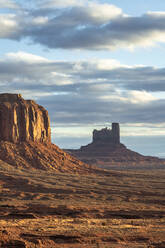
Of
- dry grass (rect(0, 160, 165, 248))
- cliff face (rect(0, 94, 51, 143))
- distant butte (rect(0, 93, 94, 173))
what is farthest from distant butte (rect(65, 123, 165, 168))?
dry grass (rect(0, 160, 165, 248))

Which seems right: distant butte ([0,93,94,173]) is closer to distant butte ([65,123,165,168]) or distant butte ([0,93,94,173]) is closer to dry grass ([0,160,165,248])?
dry grass ([0,160,165,248])

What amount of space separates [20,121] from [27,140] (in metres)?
4.97

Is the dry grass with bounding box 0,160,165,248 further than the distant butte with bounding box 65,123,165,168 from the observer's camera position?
No

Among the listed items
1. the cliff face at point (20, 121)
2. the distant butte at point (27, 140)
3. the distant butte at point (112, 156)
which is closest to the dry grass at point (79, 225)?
the distant butte at point (27, 140)

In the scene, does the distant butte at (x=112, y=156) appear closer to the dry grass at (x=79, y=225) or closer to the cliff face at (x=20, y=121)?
the cliff face at (x=20, y=121)

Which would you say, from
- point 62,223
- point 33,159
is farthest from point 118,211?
point 33,159

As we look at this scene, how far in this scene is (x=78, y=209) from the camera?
3456 cm

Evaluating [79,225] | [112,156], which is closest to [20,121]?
[79,225]

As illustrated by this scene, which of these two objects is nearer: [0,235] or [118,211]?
[0,235]

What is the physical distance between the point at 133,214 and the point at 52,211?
6835 mm

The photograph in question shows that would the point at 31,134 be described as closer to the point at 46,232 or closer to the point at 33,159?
the point at 33,159

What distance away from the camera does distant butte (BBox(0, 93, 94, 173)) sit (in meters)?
86.8

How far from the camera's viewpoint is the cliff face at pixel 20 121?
92.2 m

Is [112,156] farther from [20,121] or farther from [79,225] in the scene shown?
[79,225]
